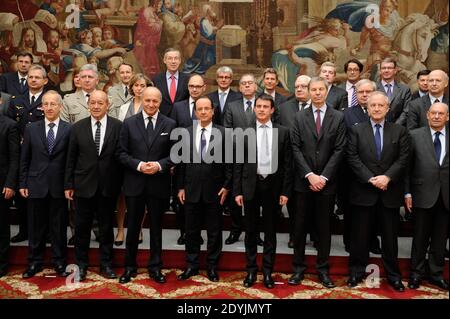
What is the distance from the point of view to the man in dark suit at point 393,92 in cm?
579

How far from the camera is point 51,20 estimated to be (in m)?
9.05

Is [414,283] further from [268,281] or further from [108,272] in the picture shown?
[108,272]

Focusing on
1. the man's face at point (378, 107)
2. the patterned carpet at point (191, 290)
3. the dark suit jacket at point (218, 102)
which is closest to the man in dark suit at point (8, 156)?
the patterned carpet at point (191, 290)

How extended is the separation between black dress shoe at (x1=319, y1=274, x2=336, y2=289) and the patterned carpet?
0.15 feet

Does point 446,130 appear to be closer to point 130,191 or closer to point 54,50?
point 130,191

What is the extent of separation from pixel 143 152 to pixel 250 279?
1557 millimetres

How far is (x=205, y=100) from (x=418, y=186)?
6.90 feet

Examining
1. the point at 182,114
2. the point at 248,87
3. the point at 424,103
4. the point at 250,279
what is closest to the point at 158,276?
the point at 250,279

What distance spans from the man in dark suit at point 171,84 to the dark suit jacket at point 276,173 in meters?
1.51

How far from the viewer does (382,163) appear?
4.76m

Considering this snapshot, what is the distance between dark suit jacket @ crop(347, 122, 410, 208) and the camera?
474cm

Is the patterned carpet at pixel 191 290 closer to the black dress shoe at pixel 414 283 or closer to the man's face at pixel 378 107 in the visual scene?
the black dress shoe at pixel 414 283

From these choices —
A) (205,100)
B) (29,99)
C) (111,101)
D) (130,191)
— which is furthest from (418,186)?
(29,99)

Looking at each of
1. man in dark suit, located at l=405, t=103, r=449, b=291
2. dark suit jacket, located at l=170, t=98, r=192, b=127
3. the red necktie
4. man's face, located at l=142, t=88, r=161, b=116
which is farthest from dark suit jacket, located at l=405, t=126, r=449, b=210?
the red necktie
